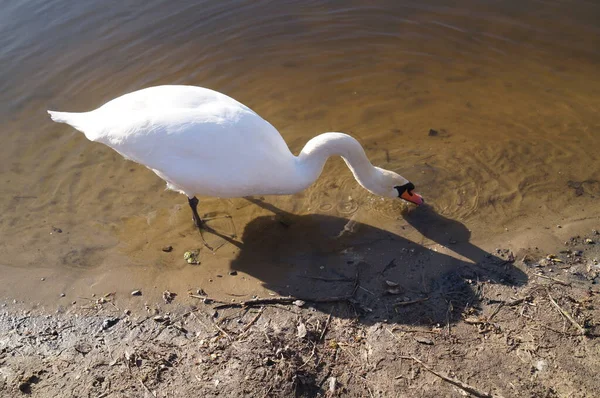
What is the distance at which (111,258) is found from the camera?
5.62 meters

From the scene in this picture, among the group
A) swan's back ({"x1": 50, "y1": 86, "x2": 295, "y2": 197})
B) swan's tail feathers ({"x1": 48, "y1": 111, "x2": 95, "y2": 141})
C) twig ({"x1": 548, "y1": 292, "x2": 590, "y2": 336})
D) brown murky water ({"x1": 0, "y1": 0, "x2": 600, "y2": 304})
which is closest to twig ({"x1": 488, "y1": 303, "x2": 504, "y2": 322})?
twig ({"x1": 548, "y1": 292, "x2": 590, "y2": 336})

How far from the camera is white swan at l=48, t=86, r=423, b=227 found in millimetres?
4898

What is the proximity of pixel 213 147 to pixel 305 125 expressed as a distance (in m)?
2.56

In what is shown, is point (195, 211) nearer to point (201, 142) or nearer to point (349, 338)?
point (201, 142)

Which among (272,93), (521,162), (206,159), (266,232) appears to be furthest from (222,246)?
(521,162)

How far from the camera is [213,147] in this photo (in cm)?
487

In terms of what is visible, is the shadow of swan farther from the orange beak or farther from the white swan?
the white swan

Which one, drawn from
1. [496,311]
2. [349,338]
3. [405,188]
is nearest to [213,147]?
[405,188]

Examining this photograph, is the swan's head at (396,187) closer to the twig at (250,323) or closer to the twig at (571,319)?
the twig at (571,319)

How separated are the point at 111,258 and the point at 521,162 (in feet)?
15.9

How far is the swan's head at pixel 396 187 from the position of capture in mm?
5367

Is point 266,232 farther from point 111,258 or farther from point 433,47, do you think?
point 433,47

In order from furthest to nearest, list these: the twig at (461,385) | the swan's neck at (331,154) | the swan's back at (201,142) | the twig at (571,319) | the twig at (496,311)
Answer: the swan's neck at (331,154)
the swan's back at (201,142)
the twig at (496,311)
the twig at (571,319)
the twig at (461,385)

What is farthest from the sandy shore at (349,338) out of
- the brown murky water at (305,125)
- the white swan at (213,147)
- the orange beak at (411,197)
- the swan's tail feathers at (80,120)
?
the swan's tail feathers at (80,120)
